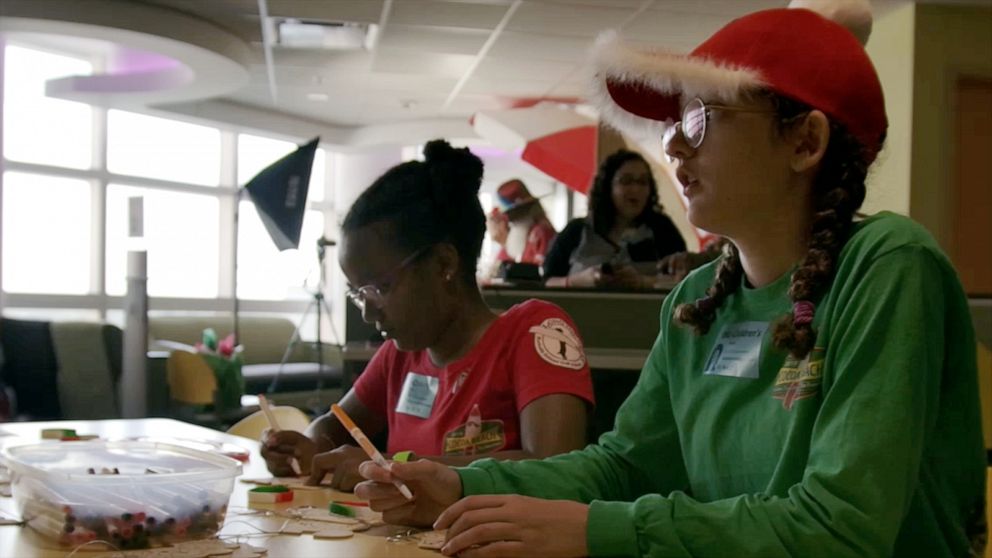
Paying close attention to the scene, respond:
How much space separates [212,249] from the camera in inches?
374

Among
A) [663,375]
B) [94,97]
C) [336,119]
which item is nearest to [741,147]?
[663,375]

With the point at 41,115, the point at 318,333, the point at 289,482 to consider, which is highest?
the point at 41,115

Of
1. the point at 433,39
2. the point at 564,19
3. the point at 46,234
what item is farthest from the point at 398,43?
the point at 46,234

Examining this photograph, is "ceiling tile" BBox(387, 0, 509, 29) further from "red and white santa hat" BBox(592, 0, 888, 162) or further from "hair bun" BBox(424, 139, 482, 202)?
"red and white santa hat" BBox(592, 0, 888, 162)

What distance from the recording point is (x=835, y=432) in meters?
0.82

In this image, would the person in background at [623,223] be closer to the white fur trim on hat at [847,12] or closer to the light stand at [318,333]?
the light stand at [318,333]

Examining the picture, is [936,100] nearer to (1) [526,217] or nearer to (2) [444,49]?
(1) [526,217]

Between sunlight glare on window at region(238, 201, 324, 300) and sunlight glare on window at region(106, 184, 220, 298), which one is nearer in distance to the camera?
sunlight glare on window at region(106, 184, 220, 298)

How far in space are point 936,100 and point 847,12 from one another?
4925mm

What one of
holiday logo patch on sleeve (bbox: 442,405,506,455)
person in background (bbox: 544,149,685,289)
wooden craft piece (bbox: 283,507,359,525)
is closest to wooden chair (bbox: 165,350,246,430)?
person in background (bbox: 544,149,685,289)

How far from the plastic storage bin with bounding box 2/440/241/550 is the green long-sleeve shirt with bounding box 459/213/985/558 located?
299 mm

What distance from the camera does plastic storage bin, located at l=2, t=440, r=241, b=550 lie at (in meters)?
0.96

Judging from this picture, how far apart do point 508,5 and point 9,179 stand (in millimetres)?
4497

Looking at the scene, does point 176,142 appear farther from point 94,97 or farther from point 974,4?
point 974,4
